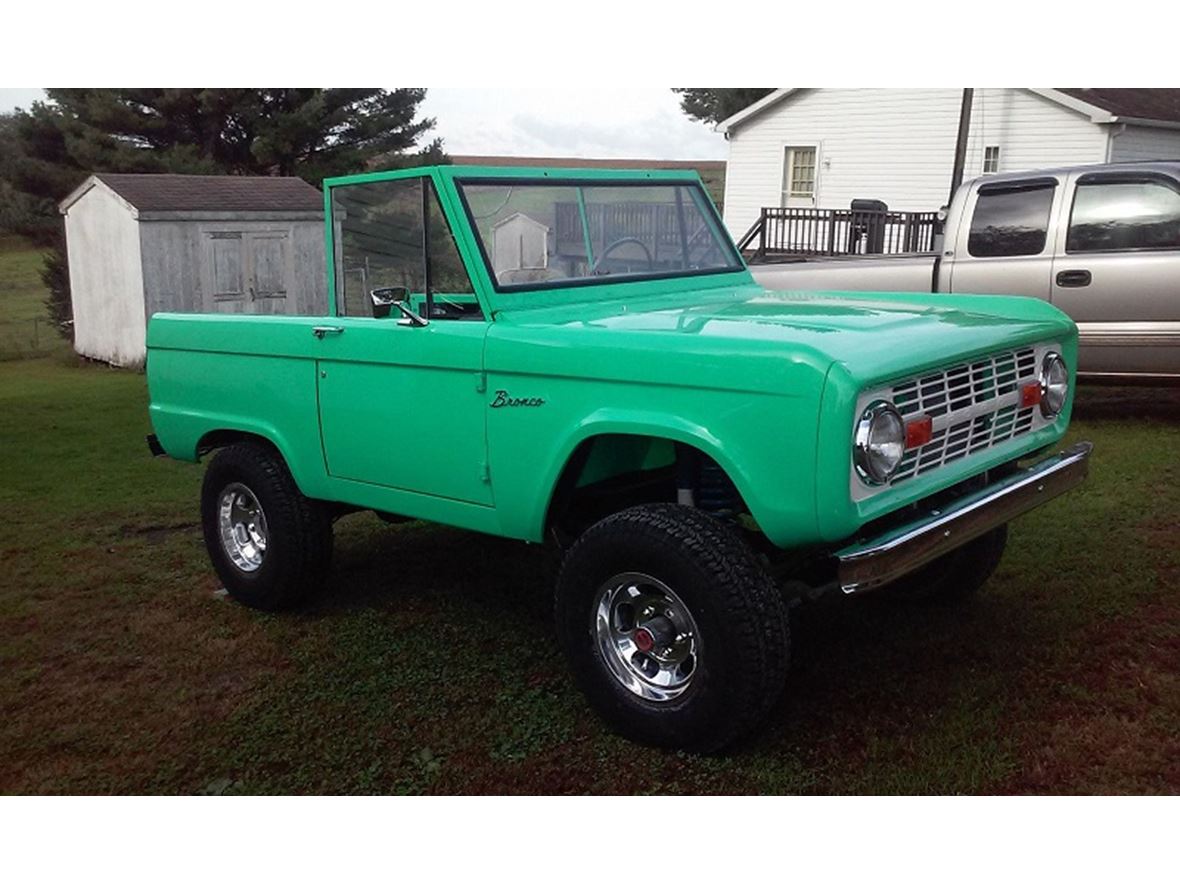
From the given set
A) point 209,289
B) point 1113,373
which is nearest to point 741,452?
point 1113,373

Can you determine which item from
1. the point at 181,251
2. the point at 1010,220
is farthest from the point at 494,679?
the point at 181,251

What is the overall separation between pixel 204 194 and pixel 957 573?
1333cm

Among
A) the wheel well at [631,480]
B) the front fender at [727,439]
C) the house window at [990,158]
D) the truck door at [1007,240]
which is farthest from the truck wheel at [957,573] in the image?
the house window at [990,158]

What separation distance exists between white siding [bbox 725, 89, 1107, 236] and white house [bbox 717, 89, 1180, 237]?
0.07 ft

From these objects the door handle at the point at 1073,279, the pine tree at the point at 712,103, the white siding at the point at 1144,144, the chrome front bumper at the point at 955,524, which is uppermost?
the pine tree at the point at 712,103

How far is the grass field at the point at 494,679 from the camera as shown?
12.7 ft

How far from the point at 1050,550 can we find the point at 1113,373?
11.7 feet

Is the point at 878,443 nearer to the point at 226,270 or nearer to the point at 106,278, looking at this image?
the point at 226,270

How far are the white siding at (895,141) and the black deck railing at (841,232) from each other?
2440 mm

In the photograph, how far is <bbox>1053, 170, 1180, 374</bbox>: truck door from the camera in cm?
862

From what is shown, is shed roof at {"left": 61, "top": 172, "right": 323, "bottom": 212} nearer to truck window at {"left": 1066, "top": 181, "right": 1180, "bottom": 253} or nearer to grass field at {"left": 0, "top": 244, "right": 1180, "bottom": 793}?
grass field at {"left": 0, "top": 244, "right": 1180, "bottom": 793}

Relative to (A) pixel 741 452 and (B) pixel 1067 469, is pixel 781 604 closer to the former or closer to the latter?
(A) pixel 741 452

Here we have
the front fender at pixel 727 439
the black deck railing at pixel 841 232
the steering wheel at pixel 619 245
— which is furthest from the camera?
the black deck railing at pixel 841 232

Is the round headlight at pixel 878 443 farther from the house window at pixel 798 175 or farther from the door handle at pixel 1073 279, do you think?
the house window at pixel 798 175
